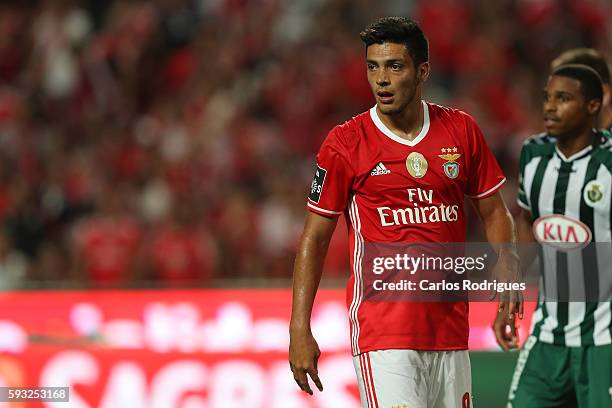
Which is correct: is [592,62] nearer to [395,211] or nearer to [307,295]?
[395,211]

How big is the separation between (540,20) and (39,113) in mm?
5083

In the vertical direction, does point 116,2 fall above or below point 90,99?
above

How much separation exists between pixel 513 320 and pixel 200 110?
22.5 feet

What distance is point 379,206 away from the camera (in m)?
4.61

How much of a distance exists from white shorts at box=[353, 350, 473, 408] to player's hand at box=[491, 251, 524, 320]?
29cm

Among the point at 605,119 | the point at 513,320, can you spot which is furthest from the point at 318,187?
the point at 605,119

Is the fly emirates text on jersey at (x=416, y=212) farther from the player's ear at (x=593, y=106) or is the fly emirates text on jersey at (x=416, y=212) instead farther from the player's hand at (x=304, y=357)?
the player's ear at (x=593, y=106)

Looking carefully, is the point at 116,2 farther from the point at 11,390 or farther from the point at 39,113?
the point at 11,390

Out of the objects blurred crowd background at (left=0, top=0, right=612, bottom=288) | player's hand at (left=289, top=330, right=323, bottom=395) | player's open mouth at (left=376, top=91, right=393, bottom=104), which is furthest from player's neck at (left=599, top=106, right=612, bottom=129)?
blurred crowd background at (left=0, top=0, right=612, bottom=288)

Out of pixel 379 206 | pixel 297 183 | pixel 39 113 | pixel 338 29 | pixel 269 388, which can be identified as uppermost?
pixel 338 29

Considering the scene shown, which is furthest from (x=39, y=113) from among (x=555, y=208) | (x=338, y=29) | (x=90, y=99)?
(x=555, y=208)

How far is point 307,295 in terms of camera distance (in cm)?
452

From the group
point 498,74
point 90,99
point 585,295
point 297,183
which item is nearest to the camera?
point 585,295

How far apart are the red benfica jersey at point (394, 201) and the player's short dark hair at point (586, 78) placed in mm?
847
